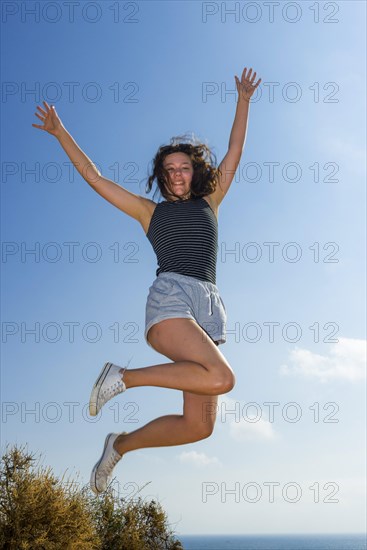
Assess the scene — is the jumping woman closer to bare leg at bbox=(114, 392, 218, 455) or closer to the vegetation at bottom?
bare leg at bbox=(114, 392, 218, 455)

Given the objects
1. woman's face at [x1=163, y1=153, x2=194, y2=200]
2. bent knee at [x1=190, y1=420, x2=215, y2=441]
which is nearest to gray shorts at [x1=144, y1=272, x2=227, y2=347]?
bent knee at [x1=190, y1=420, x2=215, y2=441]

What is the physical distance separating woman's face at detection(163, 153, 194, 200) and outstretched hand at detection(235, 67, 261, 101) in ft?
3.32

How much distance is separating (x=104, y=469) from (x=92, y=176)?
2.50m

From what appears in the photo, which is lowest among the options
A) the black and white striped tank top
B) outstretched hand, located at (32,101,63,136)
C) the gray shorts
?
the gray shorts

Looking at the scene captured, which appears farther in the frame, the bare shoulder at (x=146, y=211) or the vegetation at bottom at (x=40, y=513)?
the vegetation at bottom at (x=40, y=513)

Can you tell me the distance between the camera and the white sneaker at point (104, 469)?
573 cm

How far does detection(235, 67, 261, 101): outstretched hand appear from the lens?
20.5 feet

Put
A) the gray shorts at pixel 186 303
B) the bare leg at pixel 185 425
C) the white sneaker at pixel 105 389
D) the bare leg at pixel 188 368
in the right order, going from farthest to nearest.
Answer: the bare leg at pixel 185 425 < the gray shorts at pixel 186 303 < the white sneaker at pixel 105 389 < the bare leg at pixel 188 368

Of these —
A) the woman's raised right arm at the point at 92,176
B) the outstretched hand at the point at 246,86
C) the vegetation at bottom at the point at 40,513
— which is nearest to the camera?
the woman's raised right arm at the point at 92,176

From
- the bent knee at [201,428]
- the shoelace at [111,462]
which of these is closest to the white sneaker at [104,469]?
the shoelace at [111,462]

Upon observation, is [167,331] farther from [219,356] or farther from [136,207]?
[136,207]

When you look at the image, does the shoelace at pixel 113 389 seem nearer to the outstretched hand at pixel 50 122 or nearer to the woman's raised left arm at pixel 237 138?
the woman's raised left arm at pixel 237 138

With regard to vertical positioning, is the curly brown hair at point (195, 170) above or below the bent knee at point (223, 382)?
above

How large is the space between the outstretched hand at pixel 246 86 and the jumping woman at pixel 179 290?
1.0 inches
